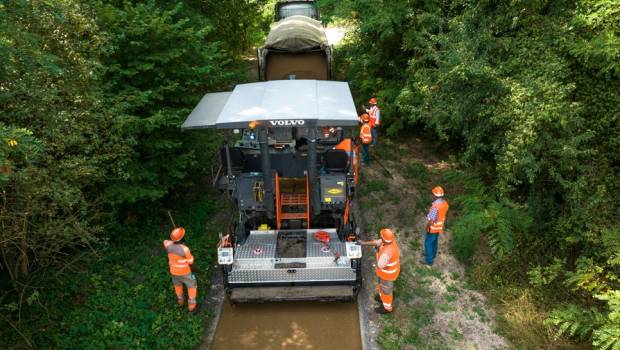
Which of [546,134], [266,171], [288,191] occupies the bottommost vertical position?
[288,191]

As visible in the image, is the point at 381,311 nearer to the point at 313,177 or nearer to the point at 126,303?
the point at 313,177

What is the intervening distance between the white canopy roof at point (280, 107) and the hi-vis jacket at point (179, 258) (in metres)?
2.08

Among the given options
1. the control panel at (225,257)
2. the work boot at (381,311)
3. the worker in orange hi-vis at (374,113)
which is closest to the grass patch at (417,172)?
the worker in orange hi-vis at (374,113)

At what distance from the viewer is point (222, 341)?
715cm

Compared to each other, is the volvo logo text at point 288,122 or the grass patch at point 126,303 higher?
the volvo logo text at point 288,122

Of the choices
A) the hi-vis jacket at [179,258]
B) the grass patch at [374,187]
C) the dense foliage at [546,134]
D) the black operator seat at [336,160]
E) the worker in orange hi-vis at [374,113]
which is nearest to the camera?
the dense foliage at [546,134]

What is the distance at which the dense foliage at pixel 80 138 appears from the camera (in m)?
6.00

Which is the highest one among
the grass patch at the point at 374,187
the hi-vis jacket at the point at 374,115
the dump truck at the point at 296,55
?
the dump truck at the point at 296,55

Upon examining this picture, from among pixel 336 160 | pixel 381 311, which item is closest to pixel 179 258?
pixel 336 160

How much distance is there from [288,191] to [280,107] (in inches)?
76.1

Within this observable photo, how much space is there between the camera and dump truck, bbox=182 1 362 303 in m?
7.30

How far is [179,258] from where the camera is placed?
725 cm

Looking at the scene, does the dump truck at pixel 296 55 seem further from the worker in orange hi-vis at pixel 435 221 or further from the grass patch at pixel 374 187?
the worker in orange hi-vis at pixel 435 221

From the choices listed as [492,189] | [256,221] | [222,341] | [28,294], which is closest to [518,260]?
[492,189]
